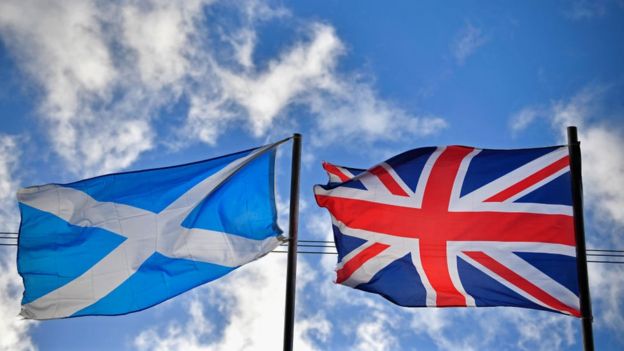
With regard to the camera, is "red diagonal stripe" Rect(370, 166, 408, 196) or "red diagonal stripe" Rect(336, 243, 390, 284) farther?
"red diagonal stripe" Rect(370, 166, 408, 196)

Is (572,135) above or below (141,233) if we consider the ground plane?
above

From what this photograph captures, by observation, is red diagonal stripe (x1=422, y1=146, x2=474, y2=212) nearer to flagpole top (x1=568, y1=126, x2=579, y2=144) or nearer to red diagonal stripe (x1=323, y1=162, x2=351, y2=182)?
red diagonal stripe (x1=323, y1=162, x2=351, y2=182)

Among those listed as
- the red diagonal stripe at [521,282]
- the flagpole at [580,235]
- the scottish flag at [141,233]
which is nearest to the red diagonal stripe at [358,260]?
the scottish flag at [141,233]

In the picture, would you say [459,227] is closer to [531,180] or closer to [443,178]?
[443,178]

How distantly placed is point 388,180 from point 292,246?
2.54 meters

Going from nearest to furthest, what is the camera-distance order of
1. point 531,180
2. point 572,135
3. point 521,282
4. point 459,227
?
point 521,282 < point 572,135 < point 531,180 < point 459,227

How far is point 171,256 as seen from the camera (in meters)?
11.6

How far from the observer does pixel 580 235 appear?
33.9ft

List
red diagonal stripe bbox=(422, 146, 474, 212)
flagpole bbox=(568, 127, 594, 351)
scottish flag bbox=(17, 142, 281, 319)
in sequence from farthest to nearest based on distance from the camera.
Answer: red diagonal stripe bbox=(422, 146, 474, 212)
scottish flag bbox=(17, 142, 281, 319)
flagpole bbox=(568, 127, 594, 351)

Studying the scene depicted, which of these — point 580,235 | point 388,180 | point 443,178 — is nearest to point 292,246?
point 388,180

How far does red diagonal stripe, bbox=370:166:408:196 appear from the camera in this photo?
39.7 feet

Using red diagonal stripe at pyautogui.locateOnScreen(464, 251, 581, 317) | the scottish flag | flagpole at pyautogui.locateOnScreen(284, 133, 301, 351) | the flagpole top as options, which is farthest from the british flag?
the scottish flag

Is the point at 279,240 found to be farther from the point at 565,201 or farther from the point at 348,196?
the point at 565,201

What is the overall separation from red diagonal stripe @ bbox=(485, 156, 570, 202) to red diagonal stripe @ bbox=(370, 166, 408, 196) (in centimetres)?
164
